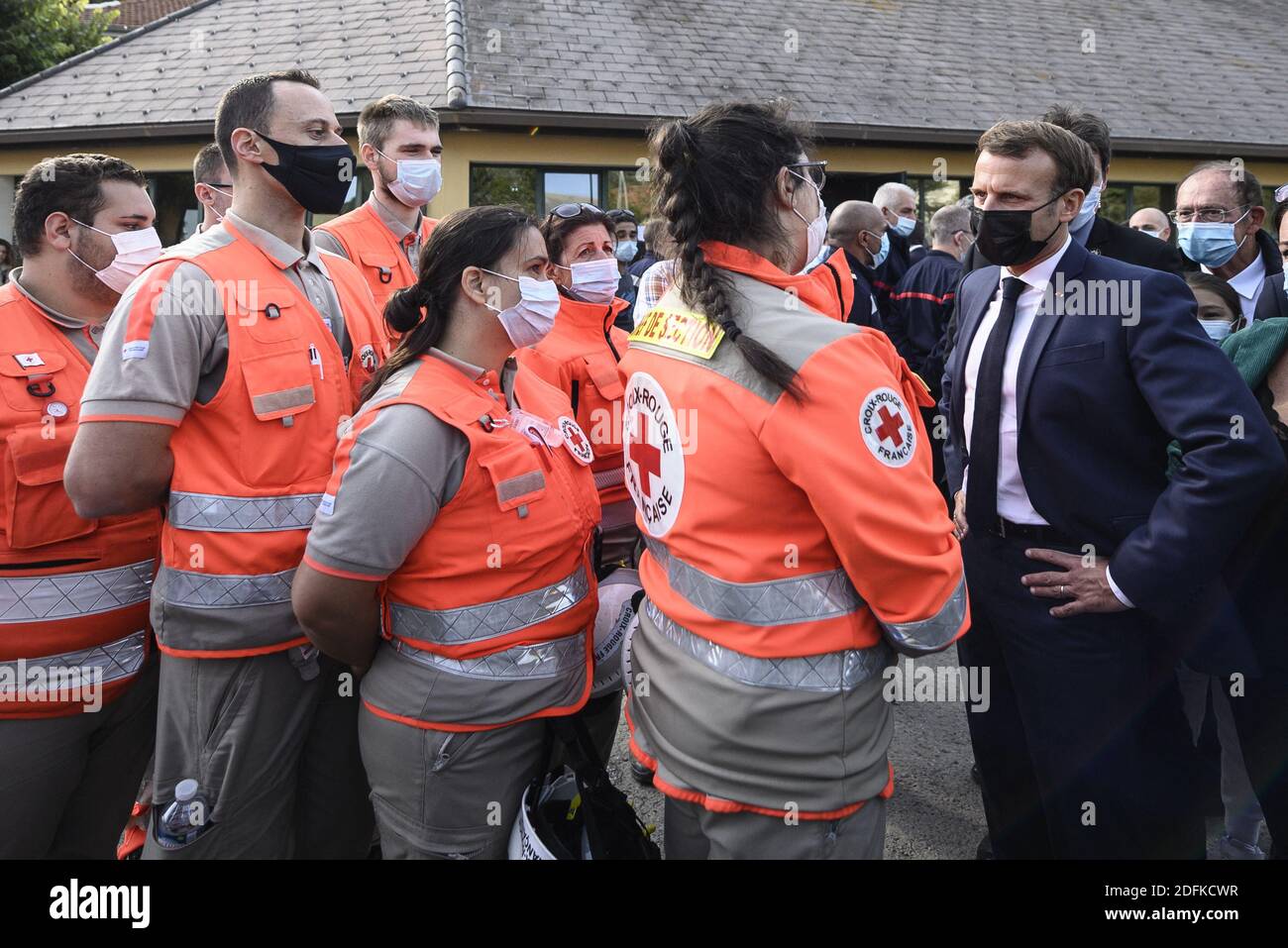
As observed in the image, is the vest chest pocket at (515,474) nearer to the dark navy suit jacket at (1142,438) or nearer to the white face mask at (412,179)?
the dark navy suit jacket at (1142,438)

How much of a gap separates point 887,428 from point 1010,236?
118 cm

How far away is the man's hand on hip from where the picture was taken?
7.83 ft

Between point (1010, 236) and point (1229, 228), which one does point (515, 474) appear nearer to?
point (1010, 236)

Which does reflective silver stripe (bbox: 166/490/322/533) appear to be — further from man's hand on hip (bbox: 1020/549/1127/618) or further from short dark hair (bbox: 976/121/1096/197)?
short dark hair (bbox: 976/121/1096/197)

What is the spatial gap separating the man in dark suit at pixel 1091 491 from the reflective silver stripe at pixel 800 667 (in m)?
0.87

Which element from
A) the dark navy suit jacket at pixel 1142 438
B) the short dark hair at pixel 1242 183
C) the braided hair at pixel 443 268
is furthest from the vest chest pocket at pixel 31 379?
the short dark hair at pixel 1242 183

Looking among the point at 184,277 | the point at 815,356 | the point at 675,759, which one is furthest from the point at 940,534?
the point at 184,277

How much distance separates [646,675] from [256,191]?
1671mm

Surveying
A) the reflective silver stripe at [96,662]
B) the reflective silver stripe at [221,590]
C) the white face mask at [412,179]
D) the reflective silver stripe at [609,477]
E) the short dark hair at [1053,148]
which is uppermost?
the short dark hair at [1053,148]

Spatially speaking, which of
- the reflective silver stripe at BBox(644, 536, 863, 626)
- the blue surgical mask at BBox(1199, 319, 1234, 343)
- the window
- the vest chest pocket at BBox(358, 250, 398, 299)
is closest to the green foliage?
the window

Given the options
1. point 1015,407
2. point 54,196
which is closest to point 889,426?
point 1015,407

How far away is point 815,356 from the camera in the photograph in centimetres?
171

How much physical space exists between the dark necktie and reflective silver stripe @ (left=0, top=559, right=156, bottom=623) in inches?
95.1

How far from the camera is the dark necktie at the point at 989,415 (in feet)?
8.46
